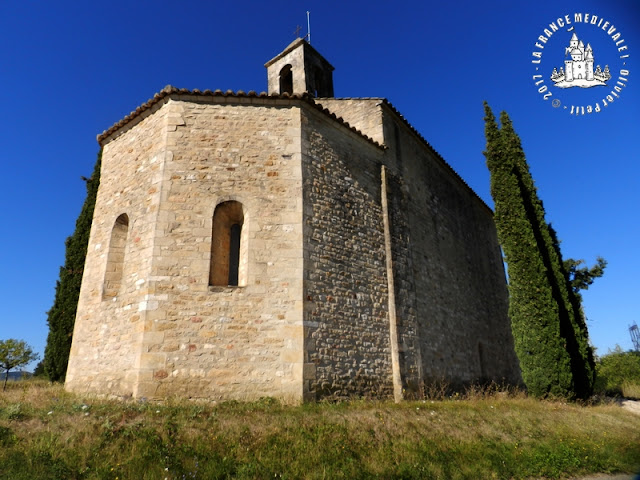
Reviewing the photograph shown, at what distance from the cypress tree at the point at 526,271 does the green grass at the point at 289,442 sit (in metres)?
2.94

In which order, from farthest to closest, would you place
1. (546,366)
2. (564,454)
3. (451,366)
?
(451,366)
(546,366)
(564,454)

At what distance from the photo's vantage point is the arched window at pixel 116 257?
9.66m

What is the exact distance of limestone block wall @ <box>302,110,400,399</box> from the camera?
8820mm

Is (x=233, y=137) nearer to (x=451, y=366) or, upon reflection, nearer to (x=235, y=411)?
(x=235, y=411)

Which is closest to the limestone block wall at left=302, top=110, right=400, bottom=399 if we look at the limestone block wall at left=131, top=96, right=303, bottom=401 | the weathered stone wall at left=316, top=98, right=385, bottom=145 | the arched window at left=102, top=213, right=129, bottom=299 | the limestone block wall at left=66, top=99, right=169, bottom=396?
the limestone block wall at left=131, top=96, right=303, bottom=401

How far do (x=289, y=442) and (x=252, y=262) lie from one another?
3932 mm

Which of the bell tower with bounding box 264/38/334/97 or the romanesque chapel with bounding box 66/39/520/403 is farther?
the bell tower with bounding box 264/38/334/97

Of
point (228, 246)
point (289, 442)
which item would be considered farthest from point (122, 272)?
point (289, 442)

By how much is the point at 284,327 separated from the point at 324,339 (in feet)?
3.17

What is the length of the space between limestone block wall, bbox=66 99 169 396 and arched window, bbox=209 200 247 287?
130 cm

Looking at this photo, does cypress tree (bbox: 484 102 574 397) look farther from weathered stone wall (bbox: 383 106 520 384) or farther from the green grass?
the green grass

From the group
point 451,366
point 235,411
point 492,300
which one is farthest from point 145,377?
point 492,300

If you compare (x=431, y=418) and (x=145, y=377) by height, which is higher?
(x=145, y=377)

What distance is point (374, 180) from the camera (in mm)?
11711
